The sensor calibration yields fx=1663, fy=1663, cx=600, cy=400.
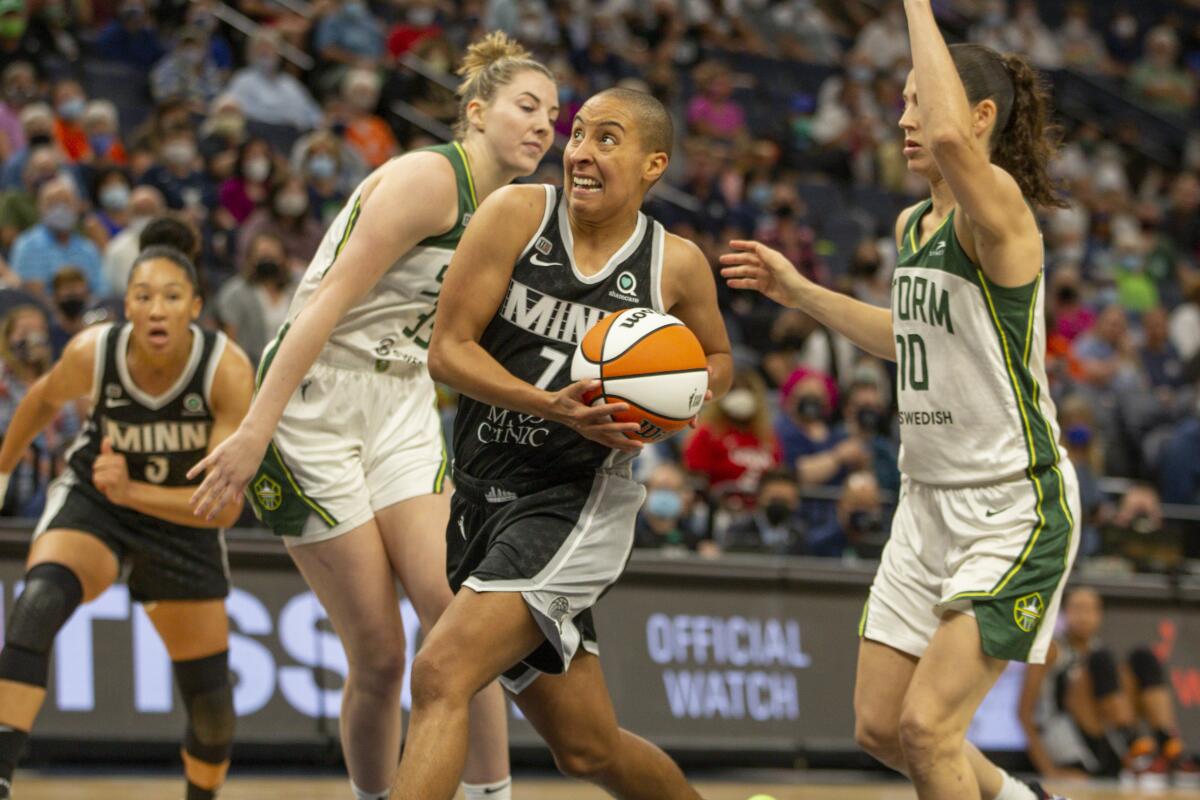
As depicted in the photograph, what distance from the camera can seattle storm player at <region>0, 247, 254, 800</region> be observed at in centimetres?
587

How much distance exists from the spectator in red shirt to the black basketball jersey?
594cm

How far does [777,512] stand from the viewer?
32.4ft

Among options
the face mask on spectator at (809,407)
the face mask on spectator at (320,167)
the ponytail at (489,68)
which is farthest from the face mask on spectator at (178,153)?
the ponytail at (489,68)

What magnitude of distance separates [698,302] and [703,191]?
10791 mm

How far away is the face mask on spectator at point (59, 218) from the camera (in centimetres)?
1017

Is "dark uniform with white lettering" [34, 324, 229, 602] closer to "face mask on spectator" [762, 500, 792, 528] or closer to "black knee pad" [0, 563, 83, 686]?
"black knee pad" [0, 563, 83, 686]

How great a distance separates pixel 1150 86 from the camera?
72.7 ft

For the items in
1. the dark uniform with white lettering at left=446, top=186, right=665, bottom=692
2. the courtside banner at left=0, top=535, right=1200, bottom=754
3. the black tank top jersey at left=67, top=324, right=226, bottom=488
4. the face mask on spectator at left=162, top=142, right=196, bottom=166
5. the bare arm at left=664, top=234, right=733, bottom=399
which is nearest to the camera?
the dark uniform with white lettering at left=446, top=186, right=665, bottom=692

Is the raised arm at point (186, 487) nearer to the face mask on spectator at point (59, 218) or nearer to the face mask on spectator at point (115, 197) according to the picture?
the face mask on spectator at point (59, 218)

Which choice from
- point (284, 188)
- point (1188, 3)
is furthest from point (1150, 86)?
point (284, 188)

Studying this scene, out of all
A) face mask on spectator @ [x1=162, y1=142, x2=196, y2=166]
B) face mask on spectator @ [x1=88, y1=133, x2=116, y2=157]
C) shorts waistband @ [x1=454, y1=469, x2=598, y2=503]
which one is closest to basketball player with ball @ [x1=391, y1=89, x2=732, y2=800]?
shorts waistband @ [x1=454, y1=469, x2=598, y2=503]

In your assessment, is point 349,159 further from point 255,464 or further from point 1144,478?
point 255,464

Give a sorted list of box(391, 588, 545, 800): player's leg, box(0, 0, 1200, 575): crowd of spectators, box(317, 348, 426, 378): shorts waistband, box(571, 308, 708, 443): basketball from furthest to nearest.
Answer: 1. box(0, 0, 1200, 575): crowd of spectators
2. box(317, 348, 426, 378): shorts waistband
3. box(571, 308, 708, 443): basketball
4. box(391, 588, 545, 800): player's leg

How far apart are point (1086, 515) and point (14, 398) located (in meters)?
7.29
